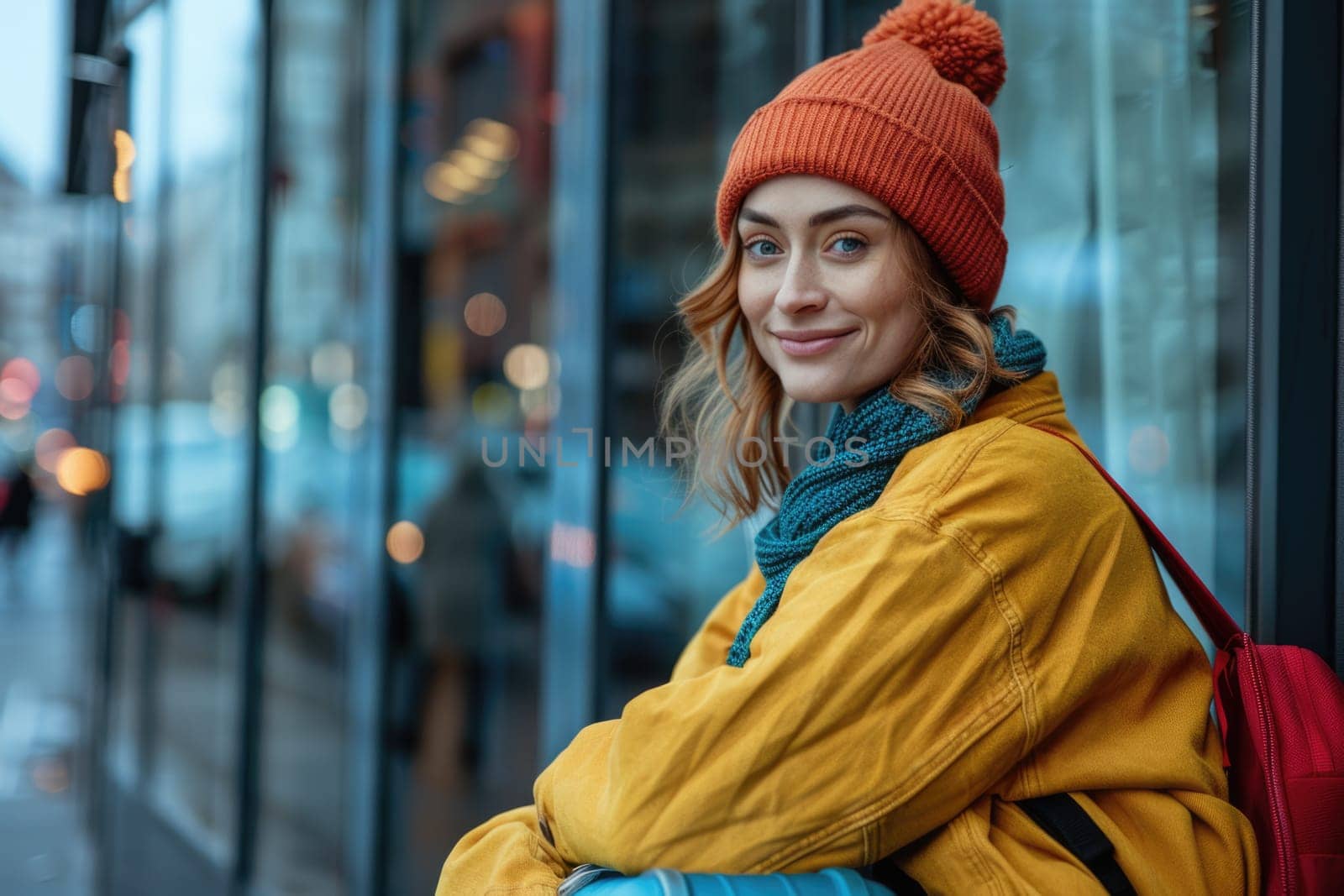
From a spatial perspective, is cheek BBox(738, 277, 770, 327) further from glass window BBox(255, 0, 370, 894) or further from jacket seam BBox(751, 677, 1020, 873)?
glass window BBox(255, 0, 370, 894)

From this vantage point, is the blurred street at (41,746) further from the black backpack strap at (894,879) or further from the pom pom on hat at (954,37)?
the pom pom on hat at (954,37)

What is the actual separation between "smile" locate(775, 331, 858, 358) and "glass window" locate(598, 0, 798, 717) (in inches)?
58.2

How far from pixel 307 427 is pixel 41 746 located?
12.5 ft

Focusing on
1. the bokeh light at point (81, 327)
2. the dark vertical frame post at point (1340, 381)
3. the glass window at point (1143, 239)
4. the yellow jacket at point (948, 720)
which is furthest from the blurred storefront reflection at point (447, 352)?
the bokeh light at point (81, 327)

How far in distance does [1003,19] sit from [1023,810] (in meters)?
1.81

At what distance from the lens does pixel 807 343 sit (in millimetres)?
1617

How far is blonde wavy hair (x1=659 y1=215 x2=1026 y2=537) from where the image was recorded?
1523mm

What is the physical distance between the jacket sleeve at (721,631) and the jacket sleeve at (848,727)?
1.90 feet

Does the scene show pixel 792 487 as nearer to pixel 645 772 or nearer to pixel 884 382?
pixel 884 382

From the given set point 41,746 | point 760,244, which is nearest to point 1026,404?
point 760,244

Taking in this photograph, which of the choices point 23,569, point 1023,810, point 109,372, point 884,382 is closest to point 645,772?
point 1023,810

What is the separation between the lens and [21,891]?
16.8ft

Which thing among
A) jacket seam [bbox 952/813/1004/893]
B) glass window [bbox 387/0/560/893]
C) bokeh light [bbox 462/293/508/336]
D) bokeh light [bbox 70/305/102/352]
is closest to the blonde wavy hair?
jacket seam [bbox 952/813/1004/893]

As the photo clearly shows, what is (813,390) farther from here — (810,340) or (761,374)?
(761,374)
